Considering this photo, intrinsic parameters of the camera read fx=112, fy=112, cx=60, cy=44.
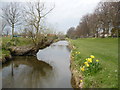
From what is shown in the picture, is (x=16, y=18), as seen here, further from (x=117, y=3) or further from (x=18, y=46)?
(x=117, y=3)

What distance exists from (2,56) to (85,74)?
11046 mm

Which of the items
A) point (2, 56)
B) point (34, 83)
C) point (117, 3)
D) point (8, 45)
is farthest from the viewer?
point (117, 3)

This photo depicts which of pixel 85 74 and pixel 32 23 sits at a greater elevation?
pixel 32 23

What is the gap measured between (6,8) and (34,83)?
28.2m

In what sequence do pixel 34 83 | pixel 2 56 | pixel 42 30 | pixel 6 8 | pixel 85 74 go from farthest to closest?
pixel 6 8
pixel 42 30
pixel 2 56
pixel 34 83
pixel 85 74

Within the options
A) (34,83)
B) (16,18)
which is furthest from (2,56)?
(16,18)

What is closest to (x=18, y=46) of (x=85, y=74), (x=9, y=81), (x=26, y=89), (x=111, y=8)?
(x=9, y=81)

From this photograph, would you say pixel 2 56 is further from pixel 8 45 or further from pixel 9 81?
pixel 9 81

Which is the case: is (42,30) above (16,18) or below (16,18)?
below

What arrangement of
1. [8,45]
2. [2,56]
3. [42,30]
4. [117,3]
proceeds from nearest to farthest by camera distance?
[2,56] < [8,45] < [42,30] < [117,3]

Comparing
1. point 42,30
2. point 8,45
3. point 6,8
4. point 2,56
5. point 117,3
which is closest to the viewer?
point 2,56

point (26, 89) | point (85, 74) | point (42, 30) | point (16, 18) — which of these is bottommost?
point (26, 89)

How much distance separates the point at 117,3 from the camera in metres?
24.6

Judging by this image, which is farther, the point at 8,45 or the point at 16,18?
the point at 16,18
